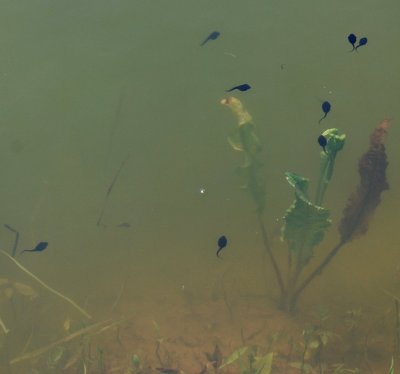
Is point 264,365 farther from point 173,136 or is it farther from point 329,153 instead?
point 173,136

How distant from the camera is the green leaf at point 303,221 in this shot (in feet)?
7.80

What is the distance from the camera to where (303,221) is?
2539mm

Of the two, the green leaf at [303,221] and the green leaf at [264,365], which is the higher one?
the green leaf at [303,221]

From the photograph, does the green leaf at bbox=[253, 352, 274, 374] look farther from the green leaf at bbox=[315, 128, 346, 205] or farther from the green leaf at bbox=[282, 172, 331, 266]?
the green leaf at bbox=[315, 128, 346, 205]

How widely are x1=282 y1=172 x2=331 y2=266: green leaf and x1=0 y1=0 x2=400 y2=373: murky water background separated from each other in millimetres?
641

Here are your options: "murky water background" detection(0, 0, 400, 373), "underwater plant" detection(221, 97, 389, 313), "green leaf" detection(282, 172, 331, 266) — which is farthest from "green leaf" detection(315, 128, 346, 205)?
"murky water background" detection(0, 0, 400, 373)

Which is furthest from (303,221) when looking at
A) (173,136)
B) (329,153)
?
(173,136)

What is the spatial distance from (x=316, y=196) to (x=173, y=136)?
2.04m

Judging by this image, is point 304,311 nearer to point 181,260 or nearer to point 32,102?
point 181,260

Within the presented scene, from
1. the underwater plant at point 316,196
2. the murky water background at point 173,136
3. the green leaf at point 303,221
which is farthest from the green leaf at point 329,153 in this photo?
the murky water background at point 173,136

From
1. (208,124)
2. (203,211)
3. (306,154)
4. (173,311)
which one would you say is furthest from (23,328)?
(306,154)

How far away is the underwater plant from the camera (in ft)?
8.02

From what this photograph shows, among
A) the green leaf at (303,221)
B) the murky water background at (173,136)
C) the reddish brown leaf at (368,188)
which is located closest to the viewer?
the green leaf at (303,221)

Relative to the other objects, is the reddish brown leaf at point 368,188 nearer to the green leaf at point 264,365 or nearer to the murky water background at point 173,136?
the murky water background at point 173,136
